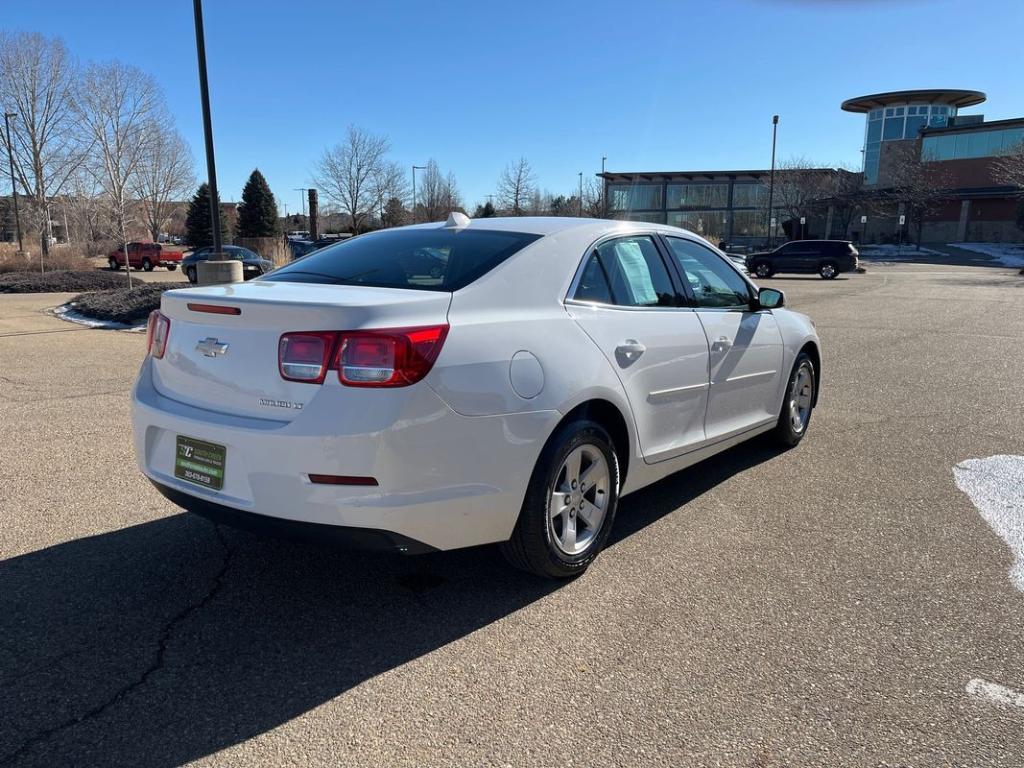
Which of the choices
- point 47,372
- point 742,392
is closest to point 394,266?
point 742,392

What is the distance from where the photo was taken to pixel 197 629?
121 inches

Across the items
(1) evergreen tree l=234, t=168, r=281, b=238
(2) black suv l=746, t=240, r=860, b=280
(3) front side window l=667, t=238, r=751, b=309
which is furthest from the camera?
(1) evergreen tree l=234, t=168, r=281, b=238

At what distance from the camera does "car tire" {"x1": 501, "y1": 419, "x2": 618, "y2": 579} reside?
10.6 ft

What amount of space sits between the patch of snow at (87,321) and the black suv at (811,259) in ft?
96.7

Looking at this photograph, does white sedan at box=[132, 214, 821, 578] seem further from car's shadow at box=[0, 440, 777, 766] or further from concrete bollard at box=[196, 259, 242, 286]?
concrete bollard at box=[196, 259, 242, 286]

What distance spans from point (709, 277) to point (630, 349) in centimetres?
136

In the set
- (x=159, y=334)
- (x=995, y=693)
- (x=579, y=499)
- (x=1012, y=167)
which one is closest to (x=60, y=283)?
(x=159, y=334)

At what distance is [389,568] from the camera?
3.69 meters

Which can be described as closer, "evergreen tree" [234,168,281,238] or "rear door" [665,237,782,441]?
"rear door" [665,237,782,441]

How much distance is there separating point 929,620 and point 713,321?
1.96m

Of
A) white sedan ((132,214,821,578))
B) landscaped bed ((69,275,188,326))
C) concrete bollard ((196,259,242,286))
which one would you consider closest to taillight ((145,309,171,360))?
white sedan ((132,214,821,578))

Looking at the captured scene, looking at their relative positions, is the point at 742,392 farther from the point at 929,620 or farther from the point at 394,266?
the point at 394,266

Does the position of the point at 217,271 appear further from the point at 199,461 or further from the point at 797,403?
the point at 199,461

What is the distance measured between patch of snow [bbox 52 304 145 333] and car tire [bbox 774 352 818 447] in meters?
10.2
